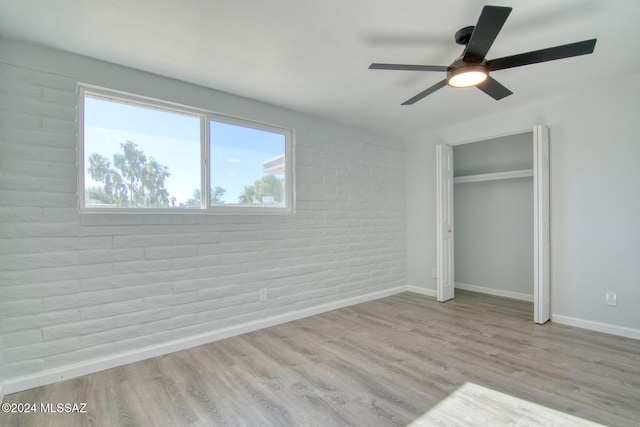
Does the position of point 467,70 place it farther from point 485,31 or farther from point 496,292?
point 496,292

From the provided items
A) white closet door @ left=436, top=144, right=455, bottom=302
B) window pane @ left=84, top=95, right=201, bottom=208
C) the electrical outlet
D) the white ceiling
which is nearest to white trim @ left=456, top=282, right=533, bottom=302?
white closet door @ left=436, top=144, right=455, bottom=302

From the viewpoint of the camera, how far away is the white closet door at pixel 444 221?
13.9ft

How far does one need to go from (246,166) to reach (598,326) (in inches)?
154

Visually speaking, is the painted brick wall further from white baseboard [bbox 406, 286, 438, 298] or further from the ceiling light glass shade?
the ceiling light glass shade

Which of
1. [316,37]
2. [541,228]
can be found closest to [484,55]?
[316,37]

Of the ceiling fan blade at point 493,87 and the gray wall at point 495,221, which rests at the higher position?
the ceiling fan blade at point 493,87

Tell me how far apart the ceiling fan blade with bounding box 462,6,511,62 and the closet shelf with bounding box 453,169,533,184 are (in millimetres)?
2836

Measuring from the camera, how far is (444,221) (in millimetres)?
4270

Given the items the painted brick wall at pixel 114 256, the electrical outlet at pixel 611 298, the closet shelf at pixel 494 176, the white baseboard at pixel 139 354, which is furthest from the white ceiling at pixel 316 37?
the white baseboard at pixel 139 354

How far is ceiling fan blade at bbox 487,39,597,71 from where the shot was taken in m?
1.67

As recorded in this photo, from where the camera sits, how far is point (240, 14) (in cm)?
191

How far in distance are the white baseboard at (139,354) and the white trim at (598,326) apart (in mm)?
2538

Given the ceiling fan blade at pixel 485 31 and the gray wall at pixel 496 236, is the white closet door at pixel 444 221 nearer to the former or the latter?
the gray wall at pixel 496 236

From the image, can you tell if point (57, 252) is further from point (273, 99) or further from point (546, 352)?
point (546, 352)
